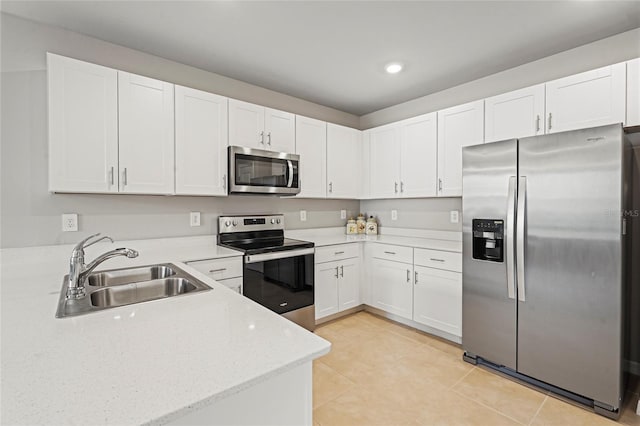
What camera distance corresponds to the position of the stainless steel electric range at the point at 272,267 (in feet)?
8.33

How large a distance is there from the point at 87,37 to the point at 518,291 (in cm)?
368

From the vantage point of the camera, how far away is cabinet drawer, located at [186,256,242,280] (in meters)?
2.25

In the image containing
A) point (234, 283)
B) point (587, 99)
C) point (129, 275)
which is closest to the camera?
point (129, 275)

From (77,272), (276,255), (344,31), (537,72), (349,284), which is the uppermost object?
(344,31)

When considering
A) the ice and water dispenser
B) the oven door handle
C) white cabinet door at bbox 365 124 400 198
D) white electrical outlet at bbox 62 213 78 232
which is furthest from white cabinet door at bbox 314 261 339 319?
white electrical outlet at bbox 62 213 78 232

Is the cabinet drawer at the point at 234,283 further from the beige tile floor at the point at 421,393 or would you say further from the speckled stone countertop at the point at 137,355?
the speckled stone countertop at the point at 137,355

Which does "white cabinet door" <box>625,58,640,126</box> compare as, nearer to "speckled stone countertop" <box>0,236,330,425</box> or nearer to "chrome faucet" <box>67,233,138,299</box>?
"speckled stone countertop" <box>0,236,330,425</box>

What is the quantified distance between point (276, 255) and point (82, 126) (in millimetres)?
1673

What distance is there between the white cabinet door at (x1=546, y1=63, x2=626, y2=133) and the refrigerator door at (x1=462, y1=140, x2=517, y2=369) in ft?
1.70

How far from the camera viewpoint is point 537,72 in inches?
105

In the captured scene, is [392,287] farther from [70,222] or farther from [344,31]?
[70,222]

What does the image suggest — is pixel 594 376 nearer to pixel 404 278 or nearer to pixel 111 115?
pixel 404 278

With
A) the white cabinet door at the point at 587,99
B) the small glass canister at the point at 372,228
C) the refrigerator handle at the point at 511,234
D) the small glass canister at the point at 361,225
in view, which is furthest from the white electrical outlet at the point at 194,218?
the white cabinet door at the point at 587,99

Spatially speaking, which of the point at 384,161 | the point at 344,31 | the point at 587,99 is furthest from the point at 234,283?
the point at 587,99
